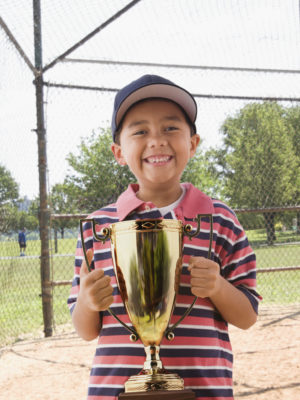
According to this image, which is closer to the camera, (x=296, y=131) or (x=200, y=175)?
(x=296, y=131)

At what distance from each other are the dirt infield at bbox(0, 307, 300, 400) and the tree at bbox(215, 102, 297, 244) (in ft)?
10.2

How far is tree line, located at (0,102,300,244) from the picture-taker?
12.9 feet

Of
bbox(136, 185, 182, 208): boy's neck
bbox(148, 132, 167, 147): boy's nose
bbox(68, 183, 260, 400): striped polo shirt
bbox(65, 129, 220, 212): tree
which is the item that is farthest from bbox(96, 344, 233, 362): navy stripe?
bbox(65, 129, 220, 212): tree

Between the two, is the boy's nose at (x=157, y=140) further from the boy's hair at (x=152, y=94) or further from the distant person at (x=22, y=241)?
the distant person at (x=22, y=241)

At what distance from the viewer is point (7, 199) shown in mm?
3383

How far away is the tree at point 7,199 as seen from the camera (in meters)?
3.24

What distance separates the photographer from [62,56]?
3.77 meters

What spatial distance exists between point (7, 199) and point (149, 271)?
2.68 m

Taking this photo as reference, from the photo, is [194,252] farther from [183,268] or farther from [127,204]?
[127,204]

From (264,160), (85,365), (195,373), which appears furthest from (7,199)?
(264,160)

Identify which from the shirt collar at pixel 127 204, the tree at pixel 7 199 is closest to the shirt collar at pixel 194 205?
the shirt collar at pixel 127 204

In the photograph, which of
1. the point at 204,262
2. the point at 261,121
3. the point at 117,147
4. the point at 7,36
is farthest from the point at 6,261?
the point at 261,121

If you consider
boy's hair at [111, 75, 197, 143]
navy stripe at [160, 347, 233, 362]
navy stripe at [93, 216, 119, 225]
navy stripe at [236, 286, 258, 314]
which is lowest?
navy stripe at [160, 347, 233, 362]

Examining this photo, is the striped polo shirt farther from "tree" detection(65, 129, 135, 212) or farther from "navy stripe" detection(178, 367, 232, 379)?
"tree" detection(65, 129, 135, 212)
